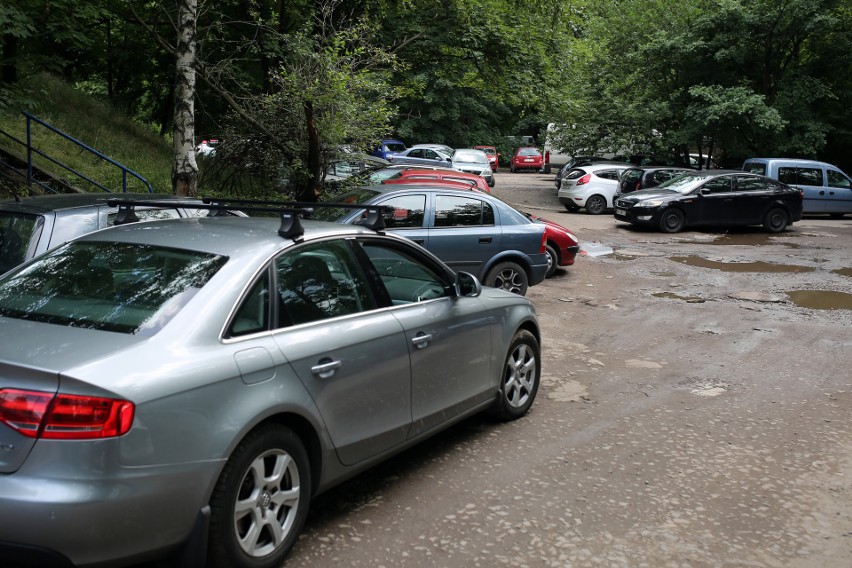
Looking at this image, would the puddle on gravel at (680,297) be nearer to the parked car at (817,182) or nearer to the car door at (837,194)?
the parked car at (817,182)

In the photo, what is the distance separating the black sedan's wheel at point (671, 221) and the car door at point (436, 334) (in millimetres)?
15741

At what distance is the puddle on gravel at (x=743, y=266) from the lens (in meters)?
14.7

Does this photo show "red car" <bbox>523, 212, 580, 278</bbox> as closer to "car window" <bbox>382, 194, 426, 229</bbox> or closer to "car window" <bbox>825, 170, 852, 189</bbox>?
"car window" <bbox>382, 194, 426, 229</bbox>

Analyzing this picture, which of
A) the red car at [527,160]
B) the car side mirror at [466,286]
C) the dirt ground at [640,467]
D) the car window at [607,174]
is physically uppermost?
the red car at [527,160]

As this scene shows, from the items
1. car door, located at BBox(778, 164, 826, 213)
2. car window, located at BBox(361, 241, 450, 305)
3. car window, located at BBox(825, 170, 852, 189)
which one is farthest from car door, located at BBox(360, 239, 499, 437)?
car window, located at BBox(825, 170, 852, 189)

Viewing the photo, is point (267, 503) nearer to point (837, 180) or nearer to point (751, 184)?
point (751, 184)

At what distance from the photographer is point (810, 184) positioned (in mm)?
24953

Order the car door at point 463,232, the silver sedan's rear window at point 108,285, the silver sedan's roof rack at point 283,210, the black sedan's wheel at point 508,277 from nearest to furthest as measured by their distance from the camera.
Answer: the silver sedan's rear window at point 108,285, the silver sedan's roof rack at point 283,210, the car door at point 463,232, the black sedan's wheel at point 508,277

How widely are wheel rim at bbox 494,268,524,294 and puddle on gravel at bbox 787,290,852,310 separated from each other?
13.2ft

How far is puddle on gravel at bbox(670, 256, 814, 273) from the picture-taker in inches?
579

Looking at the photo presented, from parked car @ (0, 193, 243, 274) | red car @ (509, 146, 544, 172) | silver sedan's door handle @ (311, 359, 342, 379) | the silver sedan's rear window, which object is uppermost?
red car @ (509, 146, 544, 172)

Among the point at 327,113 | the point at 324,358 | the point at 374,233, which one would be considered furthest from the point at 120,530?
the point at 327,113

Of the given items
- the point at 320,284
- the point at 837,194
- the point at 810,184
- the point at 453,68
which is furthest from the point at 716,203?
the point at 320,284

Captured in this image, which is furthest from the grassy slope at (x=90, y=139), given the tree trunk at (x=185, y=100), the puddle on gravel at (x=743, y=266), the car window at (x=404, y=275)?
the car window at (x=404, y=275)
